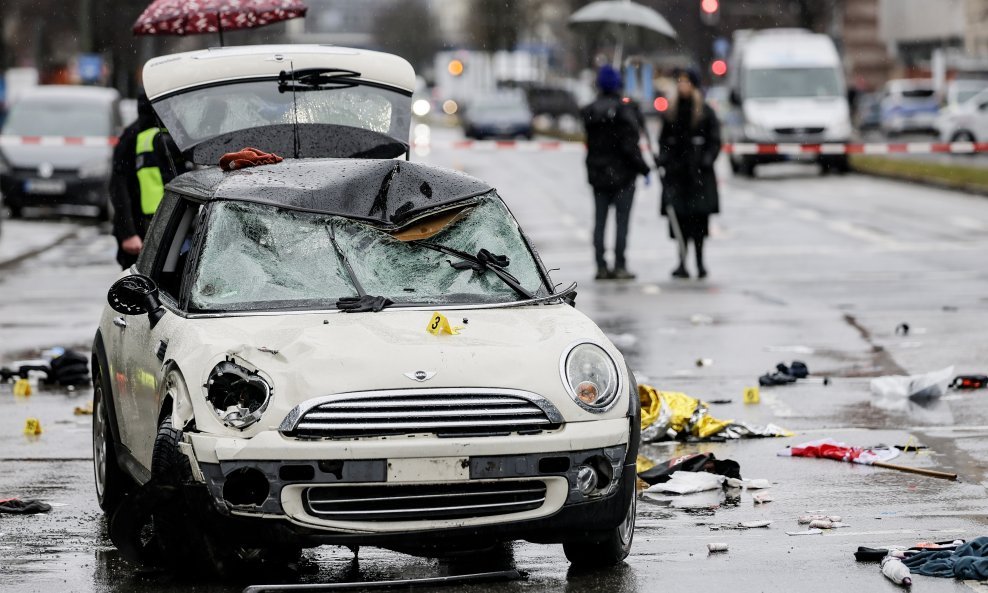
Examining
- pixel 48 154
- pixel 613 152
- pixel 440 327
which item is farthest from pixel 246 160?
pixel 48 154

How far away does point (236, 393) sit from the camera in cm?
621

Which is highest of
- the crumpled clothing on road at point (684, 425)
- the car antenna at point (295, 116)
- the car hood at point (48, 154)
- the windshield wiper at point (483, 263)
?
the car antenna at point (295, 116)

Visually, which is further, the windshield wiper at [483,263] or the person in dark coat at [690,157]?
the person in dark coat at [690,157]

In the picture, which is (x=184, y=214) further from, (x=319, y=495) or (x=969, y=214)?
(x=969, y=214)

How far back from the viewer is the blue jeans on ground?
17.7 metres

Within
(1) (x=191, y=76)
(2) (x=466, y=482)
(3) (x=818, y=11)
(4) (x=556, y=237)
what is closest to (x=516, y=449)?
(2) (x=466, y=482)

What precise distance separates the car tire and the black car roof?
1.52m

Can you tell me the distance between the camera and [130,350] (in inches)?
A: 289

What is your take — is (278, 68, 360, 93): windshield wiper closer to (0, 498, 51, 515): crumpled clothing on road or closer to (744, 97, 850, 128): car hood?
(0, 498, 51, 515): crumpled clothing on road

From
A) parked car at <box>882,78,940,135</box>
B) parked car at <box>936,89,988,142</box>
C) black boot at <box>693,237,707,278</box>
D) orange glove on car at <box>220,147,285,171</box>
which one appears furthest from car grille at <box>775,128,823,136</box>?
orange glove on car at <box>220,147,285,171</box>

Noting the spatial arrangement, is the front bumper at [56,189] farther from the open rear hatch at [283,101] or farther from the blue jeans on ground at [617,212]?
the open rear hatch at [283,101]

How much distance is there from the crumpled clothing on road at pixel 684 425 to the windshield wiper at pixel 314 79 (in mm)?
2879

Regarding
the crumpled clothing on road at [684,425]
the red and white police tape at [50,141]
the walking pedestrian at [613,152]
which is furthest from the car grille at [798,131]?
the crumpled clothing on road at [684,425]

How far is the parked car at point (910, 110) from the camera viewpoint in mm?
60125
